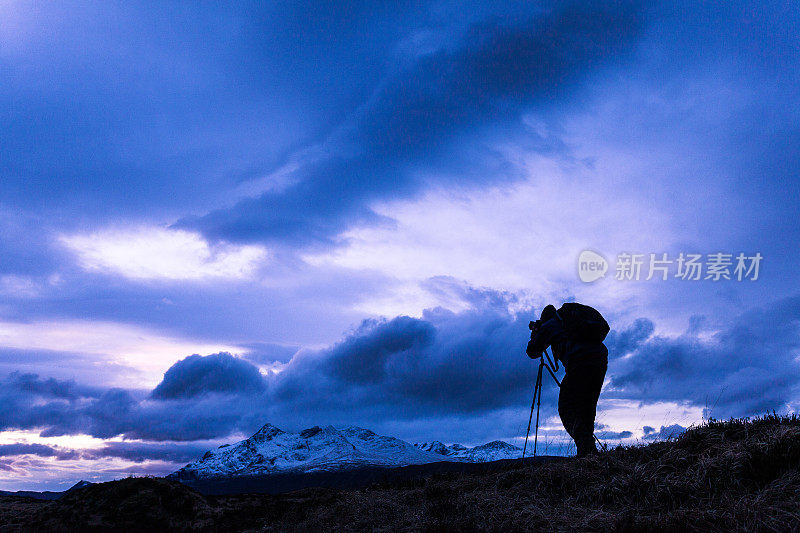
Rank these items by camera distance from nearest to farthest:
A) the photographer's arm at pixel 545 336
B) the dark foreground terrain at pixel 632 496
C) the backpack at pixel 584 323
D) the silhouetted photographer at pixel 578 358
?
the dark foreground terrain at pixel 632 496 < the silhouetted photographer at pixel 578 358 < the backpack at pixel 584 323 < the photographer's arm at pixel 545 336

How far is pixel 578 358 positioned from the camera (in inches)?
524

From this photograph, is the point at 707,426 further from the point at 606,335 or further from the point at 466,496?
the point at 466,496

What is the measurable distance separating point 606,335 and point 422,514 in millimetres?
7289

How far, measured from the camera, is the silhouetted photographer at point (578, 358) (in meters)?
13.2

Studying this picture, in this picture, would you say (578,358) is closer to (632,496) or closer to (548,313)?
(548,313)

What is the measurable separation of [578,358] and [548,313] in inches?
67.3

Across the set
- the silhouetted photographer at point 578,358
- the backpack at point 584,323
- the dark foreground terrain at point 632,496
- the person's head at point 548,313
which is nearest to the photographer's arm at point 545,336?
the silhouetted photographer at point 578,358

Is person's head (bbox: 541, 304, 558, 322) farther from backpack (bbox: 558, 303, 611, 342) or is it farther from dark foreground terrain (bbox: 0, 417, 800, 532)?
dark foreground terrain (bbox: 0, 417, 800, 532)

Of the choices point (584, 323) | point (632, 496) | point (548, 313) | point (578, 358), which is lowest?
point (632, 496)

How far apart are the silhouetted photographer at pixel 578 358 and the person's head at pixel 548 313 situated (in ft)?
0.94

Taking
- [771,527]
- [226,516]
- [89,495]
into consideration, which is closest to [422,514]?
[771,527]

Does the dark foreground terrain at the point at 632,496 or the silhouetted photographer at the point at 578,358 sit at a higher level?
the silhouetted photographer at the point at 578,358

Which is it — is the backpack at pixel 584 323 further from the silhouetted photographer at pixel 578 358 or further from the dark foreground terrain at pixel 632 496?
the dark foreground terrain at pixel 632 496

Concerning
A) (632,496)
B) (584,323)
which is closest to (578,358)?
(584,323)
